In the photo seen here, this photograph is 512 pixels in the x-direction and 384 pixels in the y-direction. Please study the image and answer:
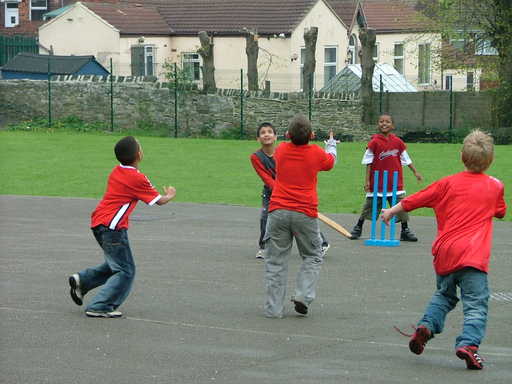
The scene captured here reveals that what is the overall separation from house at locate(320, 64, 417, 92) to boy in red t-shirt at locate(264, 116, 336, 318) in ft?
112

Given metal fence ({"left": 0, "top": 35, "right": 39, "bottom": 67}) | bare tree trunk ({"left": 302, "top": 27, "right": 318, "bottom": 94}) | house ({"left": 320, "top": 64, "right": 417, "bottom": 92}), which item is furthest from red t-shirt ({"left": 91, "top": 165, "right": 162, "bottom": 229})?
metal fence ({"left": 0, "top": 35, "right": 39, "bottom": 67})

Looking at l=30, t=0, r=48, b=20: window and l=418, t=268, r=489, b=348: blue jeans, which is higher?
l=30, t=0, r=48, b=20: window

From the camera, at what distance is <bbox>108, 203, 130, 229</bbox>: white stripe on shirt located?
927 cm

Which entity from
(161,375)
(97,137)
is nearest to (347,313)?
(161,375)

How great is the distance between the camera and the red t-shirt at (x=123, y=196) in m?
9.34

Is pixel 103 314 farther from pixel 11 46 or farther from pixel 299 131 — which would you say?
pixel 11 46

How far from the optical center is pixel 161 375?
286 inches

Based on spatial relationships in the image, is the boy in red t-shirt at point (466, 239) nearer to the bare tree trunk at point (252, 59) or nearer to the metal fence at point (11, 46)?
the bare tree trunk at point (252, 59)

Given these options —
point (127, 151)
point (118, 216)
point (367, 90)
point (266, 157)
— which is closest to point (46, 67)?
point (367, 90)

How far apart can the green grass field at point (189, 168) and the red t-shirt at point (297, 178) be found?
8.76 metres

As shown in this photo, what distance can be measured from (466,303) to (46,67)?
38.1 meters

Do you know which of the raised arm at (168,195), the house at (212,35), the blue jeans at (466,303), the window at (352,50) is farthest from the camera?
the window at (352,50)

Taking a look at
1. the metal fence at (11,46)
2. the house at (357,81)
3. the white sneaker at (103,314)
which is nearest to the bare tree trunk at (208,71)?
the house at (357,81)

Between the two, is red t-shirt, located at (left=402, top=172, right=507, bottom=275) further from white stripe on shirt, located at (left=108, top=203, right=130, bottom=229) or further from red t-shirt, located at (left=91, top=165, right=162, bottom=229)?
white stripe on shirt, located at (left=108, top=203, right=130, bottom=229)
